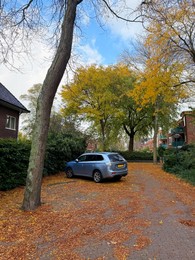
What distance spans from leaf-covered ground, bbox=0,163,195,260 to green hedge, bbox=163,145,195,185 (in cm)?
593

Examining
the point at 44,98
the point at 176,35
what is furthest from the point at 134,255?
the point at 176,35

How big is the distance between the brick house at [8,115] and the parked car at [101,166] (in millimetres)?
9242

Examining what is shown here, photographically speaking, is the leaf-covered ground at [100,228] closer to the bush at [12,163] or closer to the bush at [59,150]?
the bush at [12,163]

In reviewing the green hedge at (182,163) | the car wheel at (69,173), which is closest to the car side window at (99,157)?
the car wheel at (69,173)

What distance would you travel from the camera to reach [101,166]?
11.8 meters

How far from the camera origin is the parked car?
11.6 metres

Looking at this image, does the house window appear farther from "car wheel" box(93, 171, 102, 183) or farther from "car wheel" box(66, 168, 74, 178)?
"car wheel" box(93, 171, 102, 183)

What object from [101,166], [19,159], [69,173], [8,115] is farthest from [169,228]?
[8,115]

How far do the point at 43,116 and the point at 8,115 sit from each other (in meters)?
14.5

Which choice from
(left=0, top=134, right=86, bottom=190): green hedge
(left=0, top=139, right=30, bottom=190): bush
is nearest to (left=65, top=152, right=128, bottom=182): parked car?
(left=0, top=134, right=86, bottom=190): green hedge

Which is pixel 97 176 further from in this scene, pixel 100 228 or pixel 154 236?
pixel 154 236

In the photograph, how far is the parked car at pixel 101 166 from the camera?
11.6 metres

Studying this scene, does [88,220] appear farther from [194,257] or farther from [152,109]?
[152,109]

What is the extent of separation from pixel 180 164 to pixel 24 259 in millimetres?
15362
